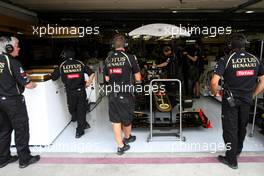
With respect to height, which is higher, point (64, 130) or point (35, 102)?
point (35, 102)

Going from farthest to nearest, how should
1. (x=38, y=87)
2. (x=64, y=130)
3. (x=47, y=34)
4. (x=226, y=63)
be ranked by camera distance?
(x=47, y=34) → (x=64, y=130) → (x=38, y=87) → (x=226, y=63)

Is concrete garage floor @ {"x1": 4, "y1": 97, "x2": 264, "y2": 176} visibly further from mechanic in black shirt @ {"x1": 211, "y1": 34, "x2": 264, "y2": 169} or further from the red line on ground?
mechanic in black shirt @ {"x1": 211, "y1": 34, "x2": 264, "y2": 169}

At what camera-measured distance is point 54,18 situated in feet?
25.6

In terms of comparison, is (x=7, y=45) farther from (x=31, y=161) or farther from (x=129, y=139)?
(x=129, y=139)

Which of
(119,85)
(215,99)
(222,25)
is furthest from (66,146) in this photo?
(222,25)

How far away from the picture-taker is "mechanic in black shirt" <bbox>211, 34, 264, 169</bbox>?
332cm

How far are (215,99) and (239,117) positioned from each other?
4.12 meters

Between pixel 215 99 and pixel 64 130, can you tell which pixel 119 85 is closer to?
pixel 64 130

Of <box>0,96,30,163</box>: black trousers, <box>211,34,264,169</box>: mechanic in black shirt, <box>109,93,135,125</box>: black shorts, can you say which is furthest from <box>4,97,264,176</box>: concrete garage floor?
<box>109,93,135,125</box>: black shorts

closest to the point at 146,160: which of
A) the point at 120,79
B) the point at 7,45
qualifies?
the point at 120,79

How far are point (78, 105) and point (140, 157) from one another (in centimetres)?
156

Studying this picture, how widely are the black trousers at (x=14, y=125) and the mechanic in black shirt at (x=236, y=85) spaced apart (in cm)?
248

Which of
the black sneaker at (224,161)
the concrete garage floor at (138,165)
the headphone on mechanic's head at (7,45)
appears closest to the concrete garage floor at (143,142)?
the concrete garage floor at (138,165)

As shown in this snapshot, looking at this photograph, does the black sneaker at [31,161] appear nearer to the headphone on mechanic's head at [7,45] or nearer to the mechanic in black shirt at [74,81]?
the mechanic in black shirt at [74,81]
